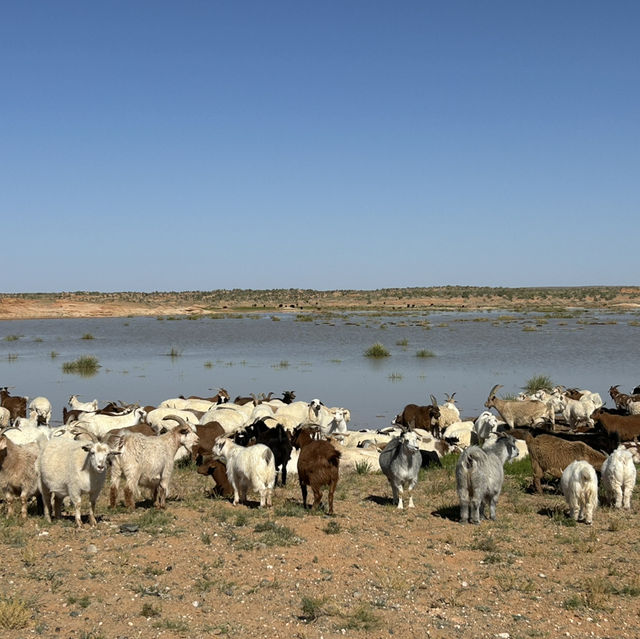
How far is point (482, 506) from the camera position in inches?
343

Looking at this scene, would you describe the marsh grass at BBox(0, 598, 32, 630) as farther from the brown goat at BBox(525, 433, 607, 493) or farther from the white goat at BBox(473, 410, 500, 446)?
the white goat at BBox(473, 410, 500, 446)

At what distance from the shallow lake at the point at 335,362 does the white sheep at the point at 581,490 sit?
9.85 m

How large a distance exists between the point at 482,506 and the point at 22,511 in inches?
210

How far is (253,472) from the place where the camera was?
28.6ft

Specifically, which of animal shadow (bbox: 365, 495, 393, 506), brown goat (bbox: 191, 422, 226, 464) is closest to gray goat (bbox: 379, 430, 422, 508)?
animal shadow (bbox: 365, 495, 393, 506)

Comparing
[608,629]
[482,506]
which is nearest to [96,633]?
[608,629]

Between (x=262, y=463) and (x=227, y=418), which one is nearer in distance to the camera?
(x=262, y=463)

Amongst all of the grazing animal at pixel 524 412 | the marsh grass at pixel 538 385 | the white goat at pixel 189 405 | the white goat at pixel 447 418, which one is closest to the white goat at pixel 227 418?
the white goat at pixel 189 405

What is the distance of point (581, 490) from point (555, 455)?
1.89 m

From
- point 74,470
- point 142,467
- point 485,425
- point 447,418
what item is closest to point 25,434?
point 142,467

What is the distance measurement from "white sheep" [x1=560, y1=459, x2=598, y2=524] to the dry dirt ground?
8.8 inches

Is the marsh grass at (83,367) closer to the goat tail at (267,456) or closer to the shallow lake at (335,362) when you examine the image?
the shallow lake at (335,362)

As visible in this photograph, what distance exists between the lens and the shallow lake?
23.8m

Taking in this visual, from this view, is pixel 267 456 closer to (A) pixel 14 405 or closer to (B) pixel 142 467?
(B) pixel 142 467
